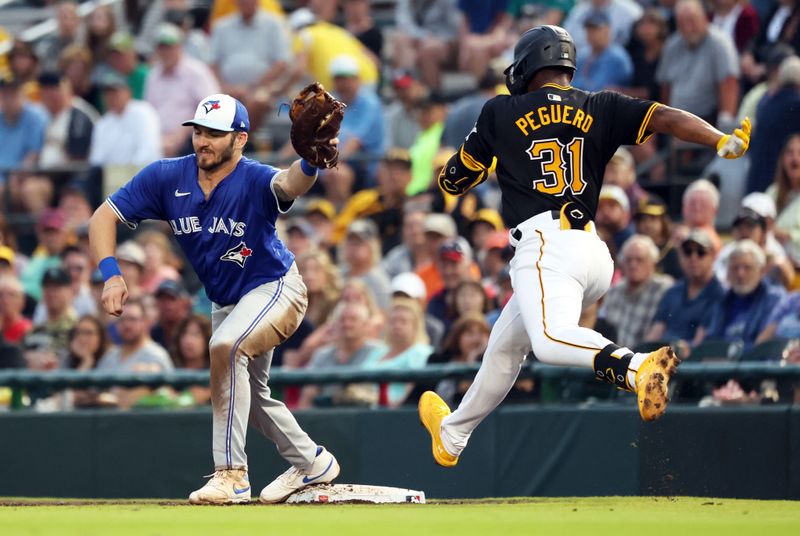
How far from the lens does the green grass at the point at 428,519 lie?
6.35 meters

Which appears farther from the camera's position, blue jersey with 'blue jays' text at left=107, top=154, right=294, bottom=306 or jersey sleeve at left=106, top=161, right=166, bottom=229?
jersey sleeve at left=106, top=161, right=166, bottom=229

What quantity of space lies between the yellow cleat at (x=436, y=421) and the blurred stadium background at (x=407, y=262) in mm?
1565

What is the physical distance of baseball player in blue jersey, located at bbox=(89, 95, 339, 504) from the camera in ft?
27.1

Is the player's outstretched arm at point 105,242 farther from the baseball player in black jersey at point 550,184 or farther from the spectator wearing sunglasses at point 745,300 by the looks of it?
the spectator wearing sunglasses at point 745,300

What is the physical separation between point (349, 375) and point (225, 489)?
2.39 meters

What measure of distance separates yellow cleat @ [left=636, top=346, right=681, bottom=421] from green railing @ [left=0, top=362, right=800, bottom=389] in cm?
220

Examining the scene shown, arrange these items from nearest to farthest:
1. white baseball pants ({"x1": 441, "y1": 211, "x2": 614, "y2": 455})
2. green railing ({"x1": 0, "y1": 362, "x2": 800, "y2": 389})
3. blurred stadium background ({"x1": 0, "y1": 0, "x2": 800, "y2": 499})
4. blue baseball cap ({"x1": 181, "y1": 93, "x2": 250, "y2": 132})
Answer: white baseball pants ({"x1": 441, "y1": 211, "x2": 614, "y2": 455}) < blue baseball cap ({"x1": 181, "y1": 93, "x2": 250, "y2": 132}) < green railing ({"x1": 0, "y1": 362, "x2": 800, "y2": 389}) < blurred stadium background ({"x1": 0, "y1": 0, "x2": 800, "y2": 499})

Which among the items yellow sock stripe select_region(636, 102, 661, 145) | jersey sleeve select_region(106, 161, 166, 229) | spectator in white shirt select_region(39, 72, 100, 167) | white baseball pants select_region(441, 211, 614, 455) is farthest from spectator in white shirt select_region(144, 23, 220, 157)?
yellow sock stripe select_region(636, 102, 661, 145)

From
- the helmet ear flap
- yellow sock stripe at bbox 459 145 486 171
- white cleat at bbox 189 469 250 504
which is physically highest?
the helmet ear flap

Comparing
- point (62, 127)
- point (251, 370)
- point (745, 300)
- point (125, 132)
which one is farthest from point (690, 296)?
point (62, 127)

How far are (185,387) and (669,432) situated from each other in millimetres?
3656

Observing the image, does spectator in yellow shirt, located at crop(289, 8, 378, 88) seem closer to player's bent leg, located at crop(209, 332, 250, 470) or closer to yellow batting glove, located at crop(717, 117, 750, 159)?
player's bent leg, located at crop(209, 332, 250, 470)

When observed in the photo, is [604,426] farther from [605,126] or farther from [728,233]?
[728,233]

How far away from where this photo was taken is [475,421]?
8289 millimetres
